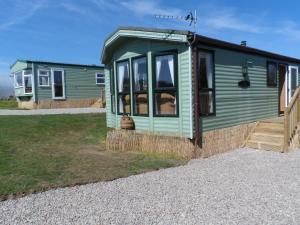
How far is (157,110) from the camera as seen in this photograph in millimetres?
9258

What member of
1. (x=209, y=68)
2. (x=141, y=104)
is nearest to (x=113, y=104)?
(x=141, y=104)

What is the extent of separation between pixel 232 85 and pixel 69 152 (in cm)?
494

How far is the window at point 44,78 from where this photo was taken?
23203 mm

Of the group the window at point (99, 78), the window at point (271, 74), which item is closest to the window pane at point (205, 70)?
the window at point (271, 74)

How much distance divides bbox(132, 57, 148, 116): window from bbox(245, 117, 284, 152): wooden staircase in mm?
→ 3256

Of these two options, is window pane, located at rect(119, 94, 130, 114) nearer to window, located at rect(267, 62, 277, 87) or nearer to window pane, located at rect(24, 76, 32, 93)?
window, located at rect(267, 62, 277, 87)

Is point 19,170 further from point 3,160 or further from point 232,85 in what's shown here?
point 232,85

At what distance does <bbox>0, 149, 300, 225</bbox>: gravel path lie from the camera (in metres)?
4.52

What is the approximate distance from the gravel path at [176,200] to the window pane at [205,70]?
2.53 meters

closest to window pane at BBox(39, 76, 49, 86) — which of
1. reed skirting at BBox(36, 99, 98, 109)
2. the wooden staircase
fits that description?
reed skirting at BBox(36, 99, 98, 109)

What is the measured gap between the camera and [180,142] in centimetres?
855

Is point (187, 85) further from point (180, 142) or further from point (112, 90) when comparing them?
point (112, 90)

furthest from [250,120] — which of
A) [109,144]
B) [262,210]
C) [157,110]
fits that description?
[262,210]

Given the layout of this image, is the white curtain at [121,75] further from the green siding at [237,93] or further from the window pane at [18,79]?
the window pane at [18,79]
